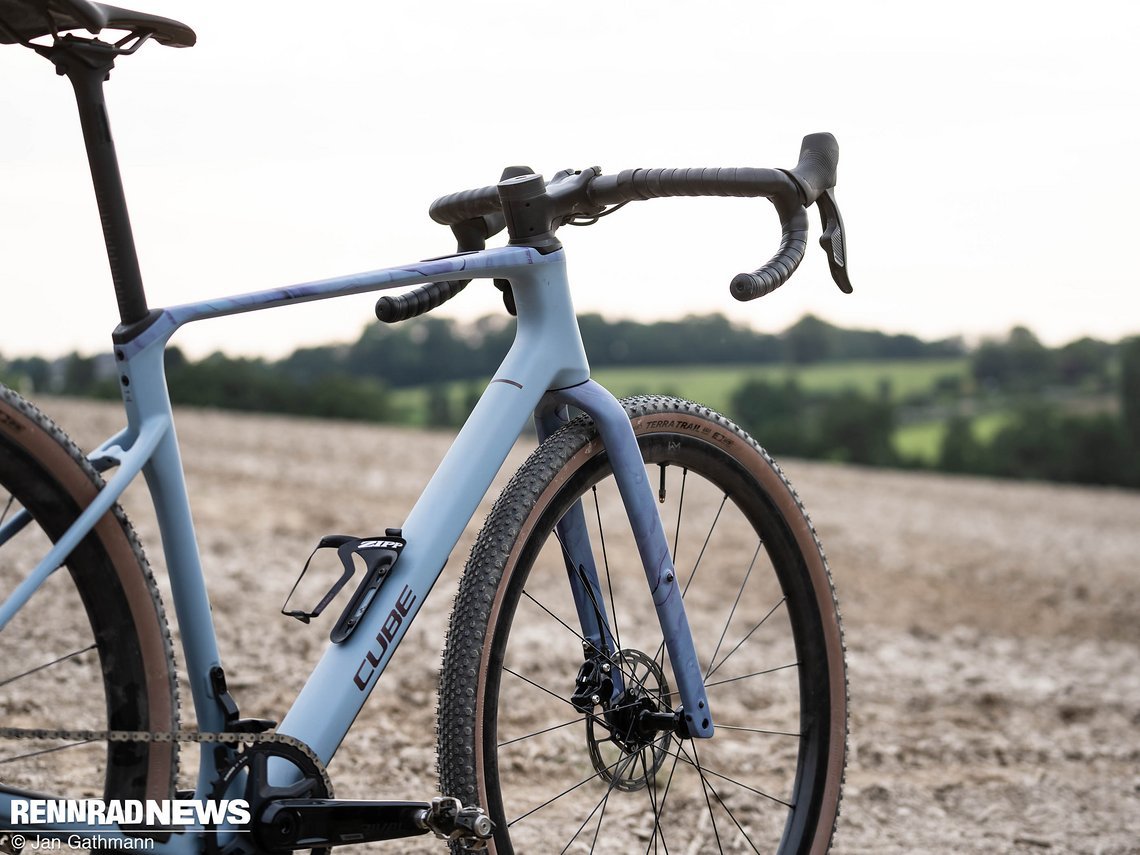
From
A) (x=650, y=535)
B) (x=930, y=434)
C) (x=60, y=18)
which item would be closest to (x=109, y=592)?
(x=60, y=18)

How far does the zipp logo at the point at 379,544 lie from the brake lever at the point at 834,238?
1124mm

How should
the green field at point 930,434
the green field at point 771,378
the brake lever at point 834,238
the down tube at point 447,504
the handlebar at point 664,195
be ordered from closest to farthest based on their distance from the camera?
the down tube at point 447,504, the handlebar at point 664,195, the brake lever at point 834,238, the green field at point 771,378, the green field at point 930,434

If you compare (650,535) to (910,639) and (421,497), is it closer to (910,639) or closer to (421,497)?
(421,497)

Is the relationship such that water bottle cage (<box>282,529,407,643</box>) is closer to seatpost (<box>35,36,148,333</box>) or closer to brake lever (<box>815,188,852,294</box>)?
seatpost (<box>35,36,148,333</box>)

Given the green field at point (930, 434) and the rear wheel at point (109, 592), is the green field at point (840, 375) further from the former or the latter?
the rear wheel at point (109, 592)

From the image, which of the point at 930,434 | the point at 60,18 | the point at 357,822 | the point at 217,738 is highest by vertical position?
the point at 60,18

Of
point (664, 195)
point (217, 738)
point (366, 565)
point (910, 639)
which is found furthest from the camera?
point (910, 639)

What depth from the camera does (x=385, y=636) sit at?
2.10 m

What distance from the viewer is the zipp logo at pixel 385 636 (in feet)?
6.82

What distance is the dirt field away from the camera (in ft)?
12.6

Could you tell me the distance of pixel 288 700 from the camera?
4.23m

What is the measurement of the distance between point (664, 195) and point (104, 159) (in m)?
1.08

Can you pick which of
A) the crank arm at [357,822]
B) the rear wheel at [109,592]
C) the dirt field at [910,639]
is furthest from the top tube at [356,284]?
the dirt field at [910,639]

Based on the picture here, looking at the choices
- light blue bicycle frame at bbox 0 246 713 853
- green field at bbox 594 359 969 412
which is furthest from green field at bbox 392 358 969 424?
light blue bicycle frame at bbox 0 246 713 853
